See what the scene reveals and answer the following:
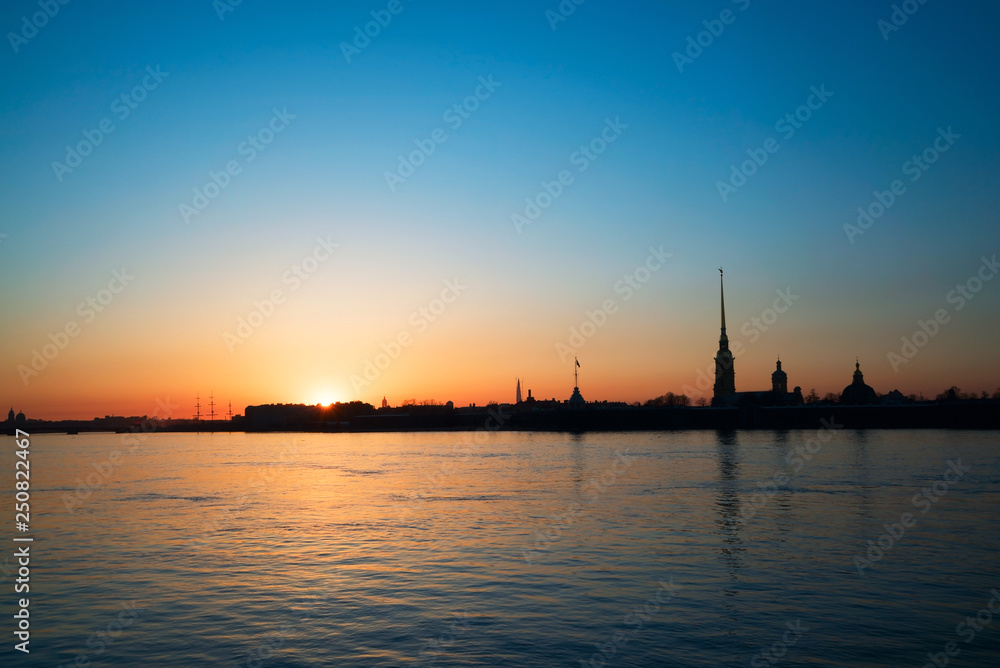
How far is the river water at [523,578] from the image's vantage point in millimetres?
16844

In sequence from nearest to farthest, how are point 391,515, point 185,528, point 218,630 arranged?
point 218,630 → point 185,528 → point 391,515

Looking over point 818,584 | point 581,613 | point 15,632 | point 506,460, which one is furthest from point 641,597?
point 506,460

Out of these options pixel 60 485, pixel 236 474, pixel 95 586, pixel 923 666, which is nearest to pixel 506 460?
pixel 236 474

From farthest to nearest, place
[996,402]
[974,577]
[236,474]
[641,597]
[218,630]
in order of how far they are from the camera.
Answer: [996,402], [236,474], [974,577], [641,597], [218,630]

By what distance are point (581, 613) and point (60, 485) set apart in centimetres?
5816

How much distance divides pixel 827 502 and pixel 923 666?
27380 mm

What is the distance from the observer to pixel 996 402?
178250mm

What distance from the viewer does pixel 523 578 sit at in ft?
77.2

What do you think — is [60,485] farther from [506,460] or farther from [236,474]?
[506,460]

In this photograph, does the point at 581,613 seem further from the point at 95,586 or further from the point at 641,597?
the point at 95,586

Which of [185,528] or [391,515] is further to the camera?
[391,515]

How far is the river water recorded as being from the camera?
55.3ft

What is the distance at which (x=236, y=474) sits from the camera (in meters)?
74.1

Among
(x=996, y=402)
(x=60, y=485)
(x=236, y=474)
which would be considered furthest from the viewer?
(x=996, y=402)
